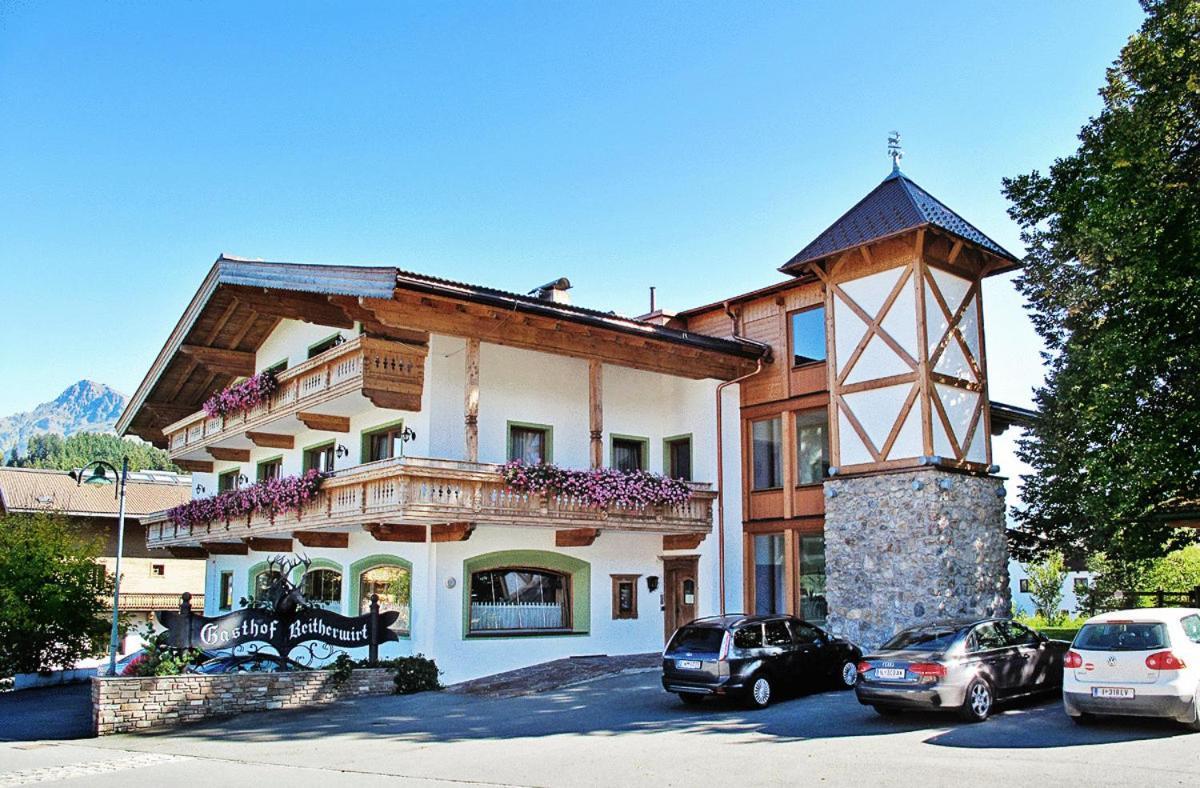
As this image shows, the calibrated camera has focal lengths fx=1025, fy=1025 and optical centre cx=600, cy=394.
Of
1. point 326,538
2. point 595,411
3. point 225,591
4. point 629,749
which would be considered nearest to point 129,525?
point 225,591

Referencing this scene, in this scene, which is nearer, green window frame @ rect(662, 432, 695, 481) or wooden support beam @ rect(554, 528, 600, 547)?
wooden support beam @ rect(554, 528, 600, 547)

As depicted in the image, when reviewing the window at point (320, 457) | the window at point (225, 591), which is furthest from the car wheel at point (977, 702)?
the window at point (225, 591)

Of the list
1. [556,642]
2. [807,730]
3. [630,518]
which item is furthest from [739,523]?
[807,730]

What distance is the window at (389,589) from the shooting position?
71.3ft

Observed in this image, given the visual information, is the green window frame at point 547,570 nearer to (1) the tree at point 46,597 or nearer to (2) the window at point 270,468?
(2) the window at point 270,468

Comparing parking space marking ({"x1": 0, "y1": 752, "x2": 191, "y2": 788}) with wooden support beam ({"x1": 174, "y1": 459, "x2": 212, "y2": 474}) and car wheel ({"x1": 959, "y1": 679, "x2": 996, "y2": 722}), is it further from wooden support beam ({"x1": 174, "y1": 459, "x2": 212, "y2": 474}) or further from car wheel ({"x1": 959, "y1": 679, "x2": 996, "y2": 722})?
wooden support beam ({"x1": 174, "y1": 459, "x2": 212, "y2": 474})

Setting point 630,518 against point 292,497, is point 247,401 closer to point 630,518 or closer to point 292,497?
point 292,497

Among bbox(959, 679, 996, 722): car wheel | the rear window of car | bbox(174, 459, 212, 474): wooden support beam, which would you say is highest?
bbox(174, 459, 212, 474): wooden support beam

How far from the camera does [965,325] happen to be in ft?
72.2

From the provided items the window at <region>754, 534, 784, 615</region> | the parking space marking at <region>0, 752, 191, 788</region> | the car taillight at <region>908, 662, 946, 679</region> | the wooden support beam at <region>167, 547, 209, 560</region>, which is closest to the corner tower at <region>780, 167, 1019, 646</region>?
the window at <region>754, 534, 784, 615</region>

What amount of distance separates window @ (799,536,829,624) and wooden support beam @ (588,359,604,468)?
494 cm

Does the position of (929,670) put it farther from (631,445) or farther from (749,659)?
(631,445)

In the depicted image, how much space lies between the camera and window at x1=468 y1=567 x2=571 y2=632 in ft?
71.0

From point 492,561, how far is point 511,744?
841cm
